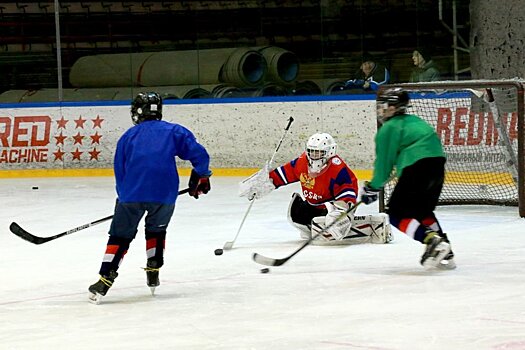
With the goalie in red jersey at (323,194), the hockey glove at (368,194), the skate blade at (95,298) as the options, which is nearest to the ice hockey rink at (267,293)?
the skate blade at (95,298)

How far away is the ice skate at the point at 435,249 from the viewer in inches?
227

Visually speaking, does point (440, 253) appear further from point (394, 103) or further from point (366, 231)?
point (366, 231)

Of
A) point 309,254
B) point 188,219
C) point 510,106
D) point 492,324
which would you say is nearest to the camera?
point 492,324

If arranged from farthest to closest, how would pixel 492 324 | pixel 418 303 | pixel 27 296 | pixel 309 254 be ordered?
pixel 309 254, pixel 27 296, pixel 418 303, pixel 492 324

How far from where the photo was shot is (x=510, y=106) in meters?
9.22

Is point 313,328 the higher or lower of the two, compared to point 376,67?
lower

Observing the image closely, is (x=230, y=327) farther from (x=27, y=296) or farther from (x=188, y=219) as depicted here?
(x=188, y=219)

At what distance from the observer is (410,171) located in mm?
5797

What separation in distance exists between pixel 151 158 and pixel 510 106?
4.78 meters

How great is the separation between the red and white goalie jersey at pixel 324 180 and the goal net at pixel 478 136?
4.27ft

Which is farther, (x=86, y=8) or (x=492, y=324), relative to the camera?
(x=86, y=8)

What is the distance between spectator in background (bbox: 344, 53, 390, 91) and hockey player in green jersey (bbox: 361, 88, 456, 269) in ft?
19.9

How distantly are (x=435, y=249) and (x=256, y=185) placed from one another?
67.4 inches

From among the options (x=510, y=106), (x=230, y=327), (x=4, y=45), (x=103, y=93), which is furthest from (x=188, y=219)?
(x=4, y=45)
